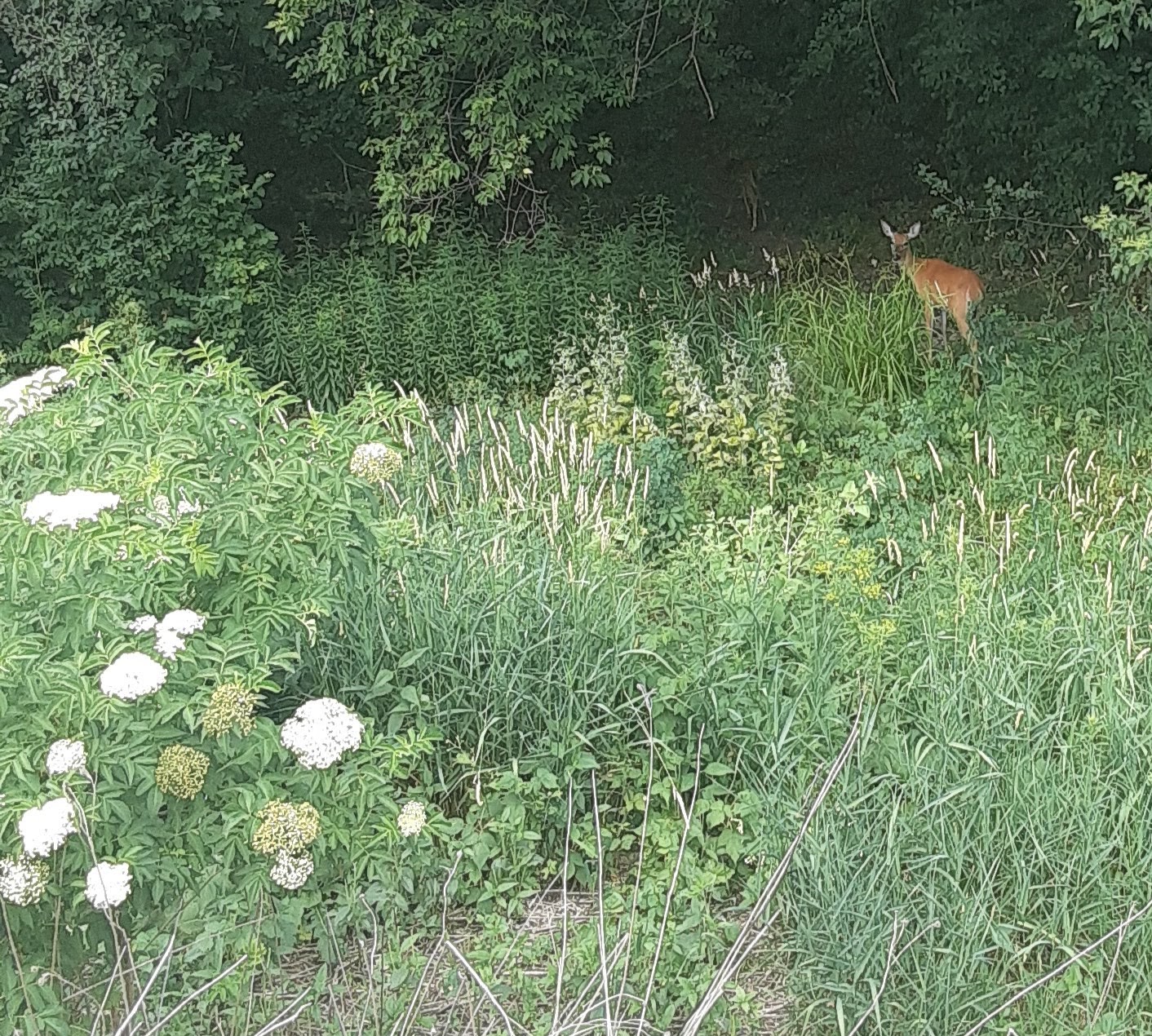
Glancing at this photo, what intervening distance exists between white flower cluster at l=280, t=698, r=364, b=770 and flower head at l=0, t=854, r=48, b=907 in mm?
450

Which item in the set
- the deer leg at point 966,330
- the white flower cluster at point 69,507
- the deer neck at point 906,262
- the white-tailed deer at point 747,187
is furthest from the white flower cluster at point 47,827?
the white-tailed deer at point 747,187

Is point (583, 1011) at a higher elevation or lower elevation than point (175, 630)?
lower

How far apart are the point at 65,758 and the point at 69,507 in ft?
1.70

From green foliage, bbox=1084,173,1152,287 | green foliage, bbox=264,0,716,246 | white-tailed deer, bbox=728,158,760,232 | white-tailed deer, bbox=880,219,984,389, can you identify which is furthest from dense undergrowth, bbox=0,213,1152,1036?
white-tailed deer, bbox=728,158,760,232

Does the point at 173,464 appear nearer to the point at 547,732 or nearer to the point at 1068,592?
the point at 547,732

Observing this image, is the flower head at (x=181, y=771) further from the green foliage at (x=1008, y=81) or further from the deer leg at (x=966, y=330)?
the green foliage at (x=1008, y=81)

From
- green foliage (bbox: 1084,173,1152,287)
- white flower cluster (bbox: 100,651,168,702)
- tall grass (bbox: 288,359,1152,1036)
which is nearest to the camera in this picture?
white flower cluster (bbox: 100,651,168,702)

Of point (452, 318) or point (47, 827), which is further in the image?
point (452, 318)

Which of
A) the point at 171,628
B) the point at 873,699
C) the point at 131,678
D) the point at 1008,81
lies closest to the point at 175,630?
the point at 171,628

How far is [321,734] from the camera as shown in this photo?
7.61ft

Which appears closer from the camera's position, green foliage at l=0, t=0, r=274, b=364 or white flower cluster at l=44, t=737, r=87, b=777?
white flower cluster at l=44, t=737, r=87, b=777

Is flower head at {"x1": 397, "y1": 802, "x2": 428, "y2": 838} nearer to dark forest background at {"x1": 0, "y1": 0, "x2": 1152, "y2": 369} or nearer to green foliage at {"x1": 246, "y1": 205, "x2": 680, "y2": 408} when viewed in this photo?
dark forest background at {"x1": 0, "y1": 0, "x2": 1152, "y2": 369}

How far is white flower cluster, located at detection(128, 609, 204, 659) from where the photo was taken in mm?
2238

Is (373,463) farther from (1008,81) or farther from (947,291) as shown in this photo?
(1008,81)
